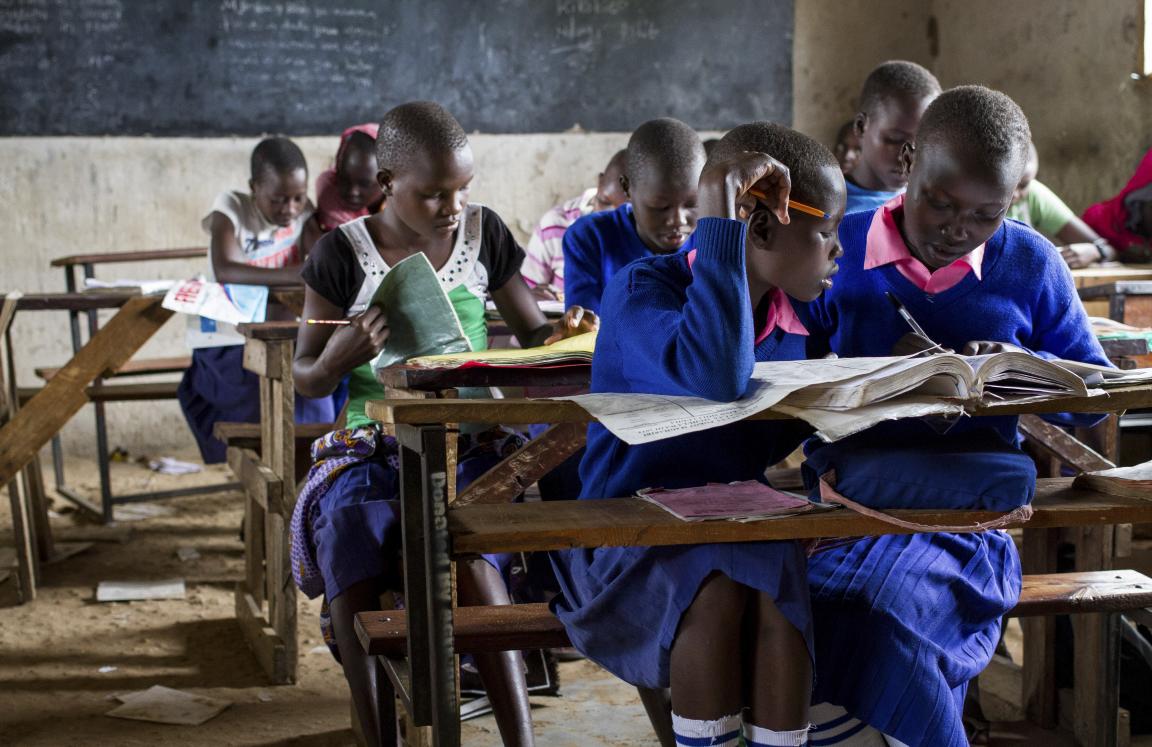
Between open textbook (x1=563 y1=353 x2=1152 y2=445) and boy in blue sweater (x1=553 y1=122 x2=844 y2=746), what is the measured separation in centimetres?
7

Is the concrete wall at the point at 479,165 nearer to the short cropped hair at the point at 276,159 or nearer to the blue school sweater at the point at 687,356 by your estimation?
the short cropped hair at the point at 276,159

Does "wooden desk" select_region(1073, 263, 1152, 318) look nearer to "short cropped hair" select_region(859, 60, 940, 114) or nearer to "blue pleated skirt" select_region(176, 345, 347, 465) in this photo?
"short cropped hair" select_region(859, 60, 940, 114)

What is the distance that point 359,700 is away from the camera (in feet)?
7.20

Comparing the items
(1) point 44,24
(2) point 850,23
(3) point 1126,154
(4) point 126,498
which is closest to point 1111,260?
(3) point 1126,154

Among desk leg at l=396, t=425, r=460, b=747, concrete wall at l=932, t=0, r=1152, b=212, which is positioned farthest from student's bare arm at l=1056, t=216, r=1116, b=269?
desk leg at l=396, t=425, r=460, b=747

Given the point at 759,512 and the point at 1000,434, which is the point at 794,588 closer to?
the point at 759,512

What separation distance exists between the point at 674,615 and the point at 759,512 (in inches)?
7.1

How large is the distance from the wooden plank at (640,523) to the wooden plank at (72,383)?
2.30 meters

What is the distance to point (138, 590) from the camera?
3746 millimetres

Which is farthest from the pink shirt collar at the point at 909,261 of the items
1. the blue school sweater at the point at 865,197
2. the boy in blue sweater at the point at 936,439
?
the blue school sweater at the point at 865,197

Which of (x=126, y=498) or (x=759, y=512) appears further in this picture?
(x=126, y=498)

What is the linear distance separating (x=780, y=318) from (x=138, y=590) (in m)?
2.67

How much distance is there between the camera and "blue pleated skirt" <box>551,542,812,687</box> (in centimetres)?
149

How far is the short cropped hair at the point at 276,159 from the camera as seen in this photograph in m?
4.28
